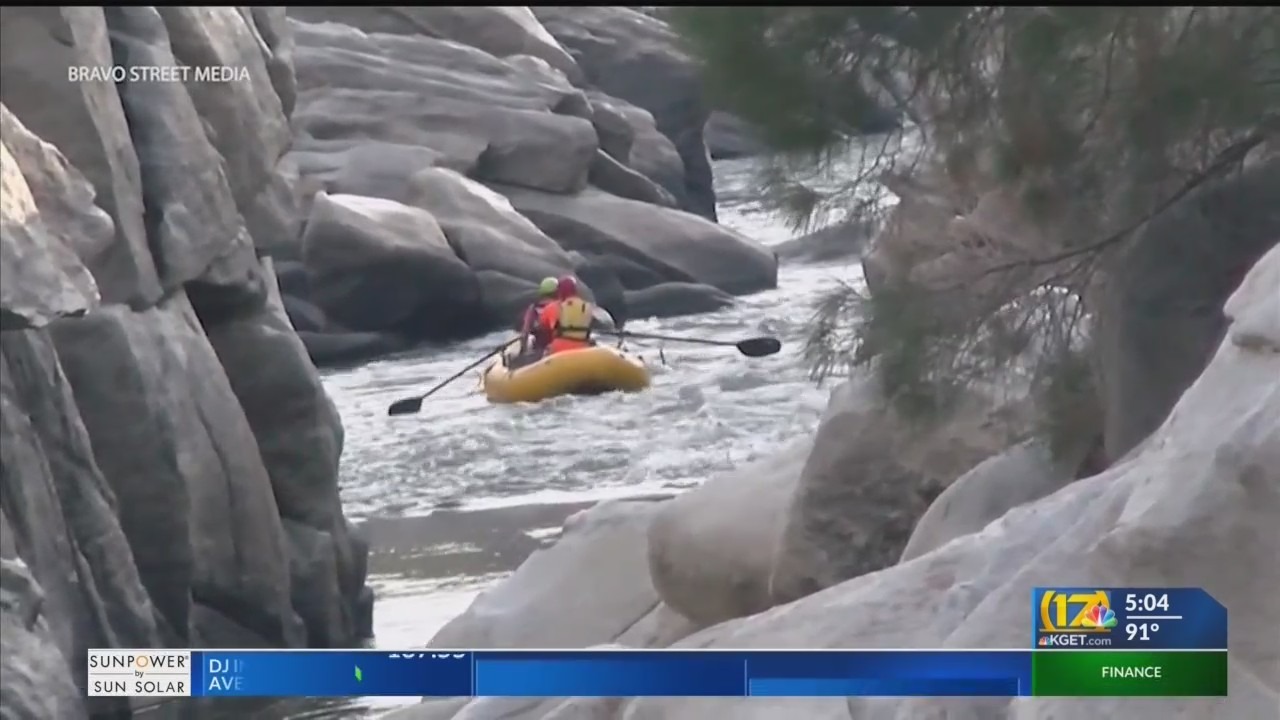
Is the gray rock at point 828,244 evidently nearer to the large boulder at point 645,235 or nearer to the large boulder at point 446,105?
the large boulder at point 645,235

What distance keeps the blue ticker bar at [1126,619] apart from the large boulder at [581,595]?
4.90ft

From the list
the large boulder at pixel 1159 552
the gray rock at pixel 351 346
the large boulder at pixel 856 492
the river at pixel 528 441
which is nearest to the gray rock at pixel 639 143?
the river at pixel 528 441

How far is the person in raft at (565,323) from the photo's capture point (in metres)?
4.10

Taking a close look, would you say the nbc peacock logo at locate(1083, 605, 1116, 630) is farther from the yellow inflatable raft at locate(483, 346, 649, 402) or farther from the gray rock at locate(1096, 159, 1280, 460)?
the yellow inflatable raft at locate(483, 346, 649, 402)

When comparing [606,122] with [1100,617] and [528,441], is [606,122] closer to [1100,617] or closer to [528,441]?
[528,441]

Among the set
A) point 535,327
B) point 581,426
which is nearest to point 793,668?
point 581,426

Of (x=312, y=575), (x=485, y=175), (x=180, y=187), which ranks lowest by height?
(x=312, y=575)

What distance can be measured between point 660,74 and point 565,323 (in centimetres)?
168

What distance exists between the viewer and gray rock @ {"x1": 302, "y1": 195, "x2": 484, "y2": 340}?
369 centimetres

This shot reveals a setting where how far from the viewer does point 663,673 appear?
154 cm

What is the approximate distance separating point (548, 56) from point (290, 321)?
3921 millimetres

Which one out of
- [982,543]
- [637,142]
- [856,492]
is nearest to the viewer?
[982,543]

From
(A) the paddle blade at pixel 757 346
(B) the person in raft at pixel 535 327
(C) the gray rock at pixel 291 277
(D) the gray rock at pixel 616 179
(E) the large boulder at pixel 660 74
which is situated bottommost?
(A) the paddle blade at pixel 757 346

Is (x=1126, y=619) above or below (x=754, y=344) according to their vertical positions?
below
